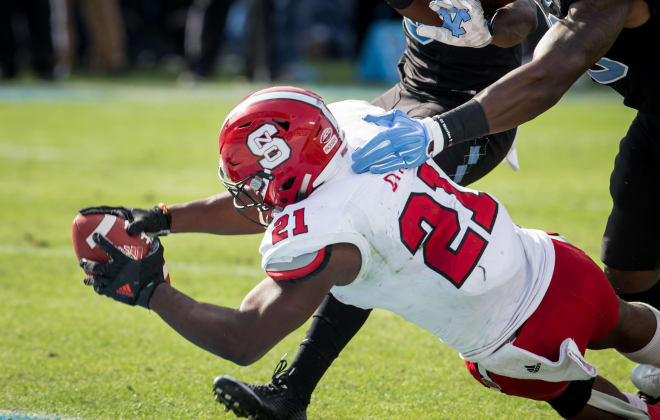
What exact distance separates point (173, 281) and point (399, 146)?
2.35 meters

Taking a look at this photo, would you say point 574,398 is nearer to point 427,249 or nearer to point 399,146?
point 427,249

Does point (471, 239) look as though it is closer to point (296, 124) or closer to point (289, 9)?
point (296, 124)

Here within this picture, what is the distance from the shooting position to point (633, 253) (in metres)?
3.12

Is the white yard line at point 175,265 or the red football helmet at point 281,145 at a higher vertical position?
the red football helmet at point 281,145

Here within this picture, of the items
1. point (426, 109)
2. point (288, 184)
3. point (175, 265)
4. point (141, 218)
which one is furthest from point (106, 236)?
point (175, 265)

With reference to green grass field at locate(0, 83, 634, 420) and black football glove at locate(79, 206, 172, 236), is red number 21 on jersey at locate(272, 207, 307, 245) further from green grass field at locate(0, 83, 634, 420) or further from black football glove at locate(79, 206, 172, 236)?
green grass field at locate(0, 83, 634, 420)

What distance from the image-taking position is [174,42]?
17.3 meters

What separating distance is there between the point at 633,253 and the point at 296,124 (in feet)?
4.88

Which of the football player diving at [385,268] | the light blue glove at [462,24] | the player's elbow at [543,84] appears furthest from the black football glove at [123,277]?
Answer: the light blue glove at [462,24]

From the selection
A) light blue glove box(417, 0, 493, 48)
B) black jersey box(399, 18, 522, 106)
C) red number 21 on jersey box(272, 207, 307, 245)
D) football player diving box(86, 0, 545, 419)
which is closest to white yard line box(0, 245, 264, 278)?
football player diving box(86, 0, 545, 419)

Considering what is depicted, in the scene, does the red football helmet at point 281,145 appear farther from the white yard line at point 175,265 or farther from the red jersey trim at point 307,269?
the white yard line at point 175,265

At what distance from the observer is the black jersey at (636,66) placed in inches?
106

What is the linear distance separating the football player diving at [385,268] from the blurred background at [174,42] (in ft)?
34.1

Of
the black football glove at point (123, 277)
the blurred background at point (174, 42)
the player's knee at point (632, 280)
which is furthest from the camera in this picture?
the blurred background at point (174, 42)
